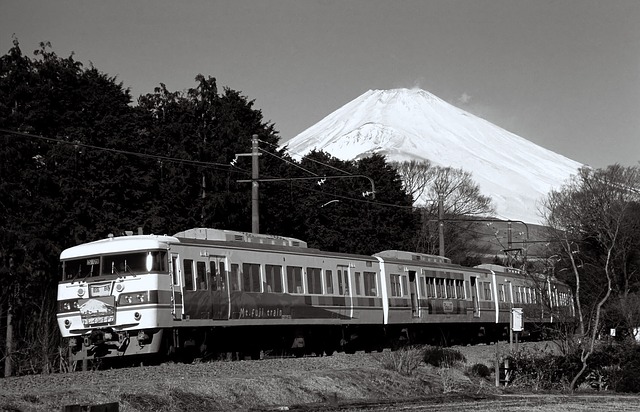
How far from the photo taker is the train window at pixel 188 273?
25.6 m

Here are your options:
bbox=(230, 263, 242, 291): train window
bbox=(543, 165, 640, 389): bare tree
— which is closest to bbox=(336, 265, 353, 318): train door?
bbox=(230, 263, 242, 291): train window

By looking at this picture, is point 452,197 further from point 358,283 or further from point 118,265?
point 118,265

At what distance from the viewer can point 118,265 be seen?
2509 centimetres

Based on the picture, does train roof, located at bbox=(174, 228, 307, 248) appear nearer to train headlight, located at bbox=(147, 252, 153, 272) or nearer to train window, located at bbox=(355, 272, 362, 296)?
train headlight, located at bbox=(147, 252, 153, 272)

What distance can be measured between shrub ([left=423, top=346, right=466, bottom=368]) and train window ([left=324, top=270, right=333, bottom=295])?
4157mm

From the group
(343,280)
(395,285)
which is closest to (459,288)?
(395,285)

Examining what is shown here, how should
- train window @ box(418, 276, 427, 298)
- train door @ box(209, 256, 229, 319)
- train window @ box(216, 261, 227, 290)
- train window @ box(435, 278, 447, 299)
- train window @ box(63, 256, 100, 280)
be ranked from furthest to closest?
train window @ box(435, 278, 447, 299), train window @ box(418, 276, 427, 298), train window @ box(216, 261, 227, 290), train door @ box(209, 256, 229, 319), train window @ box(63, 256, 100, 280)

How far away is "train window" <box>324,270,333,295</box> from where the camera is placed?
32062 mm

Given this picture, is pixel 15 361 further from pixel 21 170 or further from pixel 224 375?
pixel 224 375

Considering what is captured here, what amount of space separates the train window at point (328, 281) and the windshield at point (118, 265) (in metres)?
8.08

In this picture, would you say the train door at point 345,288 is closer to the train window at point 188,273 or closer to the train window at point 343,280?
the train window at point 343,280

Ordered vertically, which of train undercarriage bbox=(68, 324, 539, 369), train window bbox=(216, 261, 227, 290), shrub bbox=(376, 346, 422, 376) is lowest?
shrub bbox=(376, 346, 422, 376)

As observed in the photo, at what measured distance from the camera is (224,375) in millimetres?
20156

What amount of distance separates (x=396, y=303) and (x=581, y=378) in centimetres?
1030
